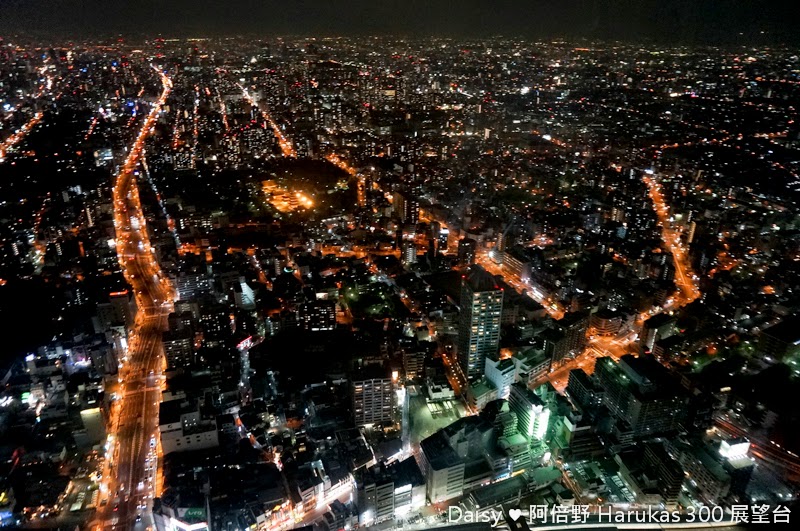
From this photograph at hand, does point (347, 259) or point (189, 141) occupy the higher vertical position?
point (189, 141)

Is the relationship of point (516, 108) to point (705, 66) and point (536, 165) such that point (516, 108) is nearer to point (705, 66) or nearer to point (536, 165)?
point (536, 165)

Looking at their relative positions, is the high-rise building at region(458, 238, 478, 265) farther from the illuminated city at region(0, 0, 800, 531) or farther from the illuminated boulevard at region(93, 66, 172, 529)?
the illuminated boulevard at region(93, 66, 172, 529)

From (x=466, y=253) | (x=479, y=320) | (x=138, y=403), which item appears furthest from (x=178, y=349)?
(x=466, y=253)

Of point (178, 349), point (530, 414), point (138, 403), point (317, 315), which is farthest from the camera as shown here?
point (317, 315)

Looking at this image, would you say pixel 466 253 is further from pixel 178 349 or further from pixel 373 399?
pixel 178 349

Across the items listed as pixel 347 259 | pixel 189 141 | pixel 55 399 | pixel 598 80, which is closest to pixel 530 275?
pixel 347 259

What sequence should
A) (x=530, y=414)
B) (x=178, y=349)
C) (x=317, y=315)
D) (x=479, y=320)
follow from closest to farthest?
(x=530, y=414) → (x=479, y=320) → (x=178, y=349) → (x=317, y=315)
